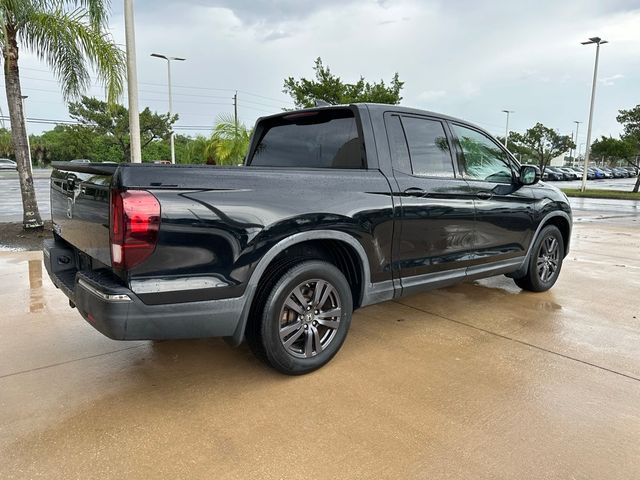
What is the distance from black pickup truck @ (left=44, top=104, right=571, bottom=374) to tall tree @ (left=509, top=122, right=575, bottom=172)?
47311 mm

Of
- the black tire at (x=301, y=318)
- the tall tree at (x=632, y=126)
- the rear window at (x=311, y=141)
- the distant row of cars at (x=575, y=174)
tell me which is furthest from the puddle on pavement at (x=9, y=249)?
the distant row of cars at (x=575, y=174)

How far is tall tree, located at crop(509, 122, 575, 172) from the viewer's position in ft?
154

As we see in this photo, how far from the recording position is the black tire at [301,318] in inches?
116

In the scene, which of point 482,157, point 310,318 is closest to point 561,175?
point 482,157

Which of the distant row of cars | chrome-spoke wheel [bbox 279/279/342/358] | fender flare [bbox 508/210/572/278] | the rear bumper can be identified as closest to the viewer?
the rear bumper

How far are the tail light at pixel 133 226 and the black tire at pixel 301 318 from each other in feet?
2.65

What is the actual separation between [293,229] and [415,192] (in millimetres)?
1163

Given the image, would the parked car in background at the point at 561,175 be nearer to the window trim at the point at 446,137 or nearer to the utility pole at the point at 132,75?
the utility pole at the point at 132,75

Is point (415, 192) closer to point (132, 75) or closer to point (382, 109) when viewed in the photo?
point (382, 109)

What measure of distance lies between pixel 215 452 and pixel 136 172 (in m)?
1.47

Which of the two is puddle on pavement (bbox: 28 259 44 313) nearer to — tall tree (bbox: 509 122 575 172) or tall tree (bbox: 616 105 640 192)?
tall tree (bbox: 616 105 640 192)

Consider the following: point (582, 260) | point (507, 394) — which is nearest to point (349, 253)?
point (507, 394)

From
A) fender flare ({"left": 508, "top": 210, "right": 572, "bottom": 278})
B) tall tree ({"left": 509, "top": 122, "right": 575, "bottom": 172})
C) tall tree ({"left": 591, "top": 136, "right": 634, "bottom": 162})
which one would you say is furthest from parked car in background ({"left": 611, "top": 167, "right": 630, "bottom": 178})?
fender flare ({"left": 508, "top": 210, "right": 572, "bottom": 278})

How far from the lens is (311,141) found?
3.91 m
